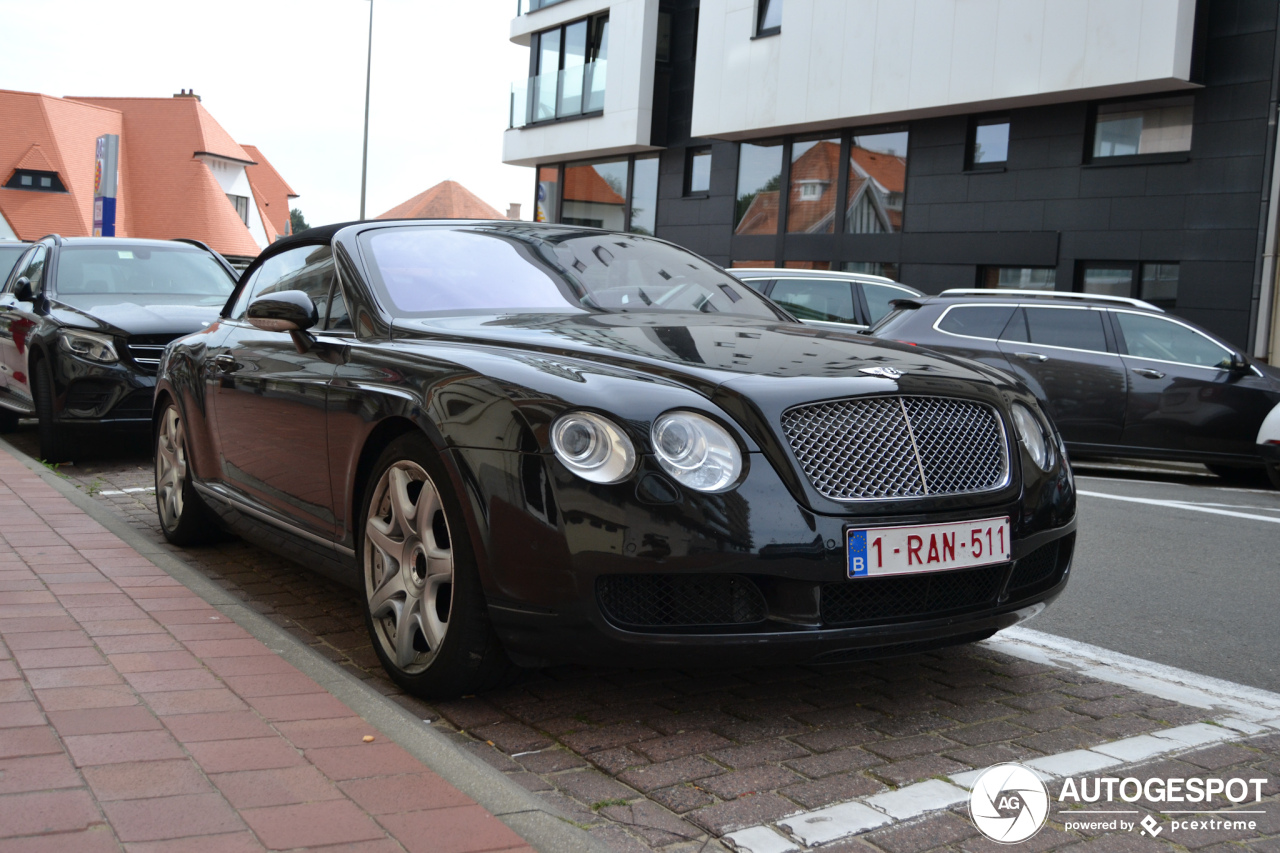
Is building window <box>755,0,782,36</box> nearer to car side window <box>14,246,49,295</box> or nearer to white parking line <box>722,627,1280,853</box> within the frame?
car side window <box>14,246,49,295</box>

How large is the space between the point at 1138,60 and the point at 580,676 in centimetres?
1604

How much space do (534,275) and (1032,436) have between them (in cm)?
188

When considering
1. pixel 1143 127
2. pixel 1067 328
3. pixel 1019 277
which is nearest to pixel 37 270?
pixel 1067 328

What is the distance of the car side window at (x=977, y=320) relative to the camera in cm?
1169

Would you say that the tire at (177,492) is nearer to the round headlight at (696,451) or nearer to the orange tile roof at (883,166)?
the round headlight at (696,451)

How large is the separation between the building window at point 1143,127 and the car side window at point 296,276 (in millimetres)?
15457

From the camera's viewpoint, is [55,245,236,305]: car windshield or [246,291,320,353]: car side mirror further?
[55,245,236,305]: car windshield

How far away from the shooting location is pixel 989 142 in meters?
20.8

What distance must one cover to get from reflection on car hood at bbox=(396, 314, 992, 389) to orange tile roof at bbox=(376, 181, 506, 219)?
8022 centimetres

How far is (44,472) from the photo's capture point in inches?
326

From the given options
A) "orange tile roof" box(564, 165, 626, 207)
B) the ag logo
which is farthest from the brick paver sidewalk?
"orange tile roof" box(564, 165, 626, 207)

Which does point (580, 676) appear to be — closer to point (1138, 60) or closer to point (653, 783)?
point (653, 783)

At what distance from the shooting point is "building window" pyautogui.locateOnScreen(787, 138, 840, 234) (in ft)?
77.9

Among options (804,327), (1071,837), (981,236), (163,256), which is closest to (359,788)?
(1071,837)
